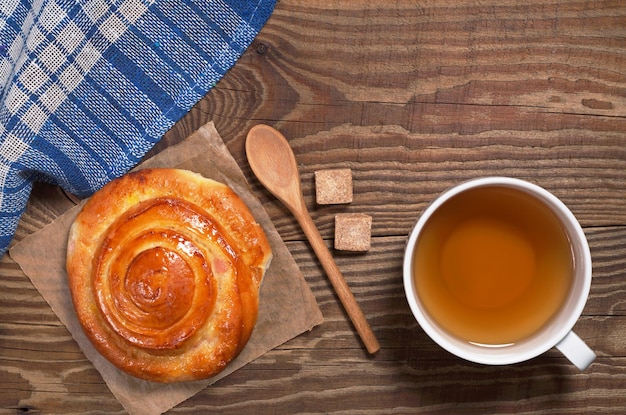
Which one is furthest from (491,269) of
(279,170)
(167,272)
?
(167,272)

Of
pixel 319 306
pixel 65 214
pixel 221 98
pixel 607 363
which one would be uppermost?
pixel 221 98

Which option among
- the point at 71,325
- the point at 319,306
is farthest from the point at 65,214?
the point at 319,306

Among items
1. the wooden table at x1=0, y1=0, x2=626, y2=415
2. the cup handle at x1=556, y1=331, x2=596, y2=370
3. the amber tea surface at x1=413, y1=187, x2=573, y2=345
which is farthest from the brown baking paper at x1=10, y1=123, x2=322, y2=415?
the cup handle at x1=556, y1=331, x2=596, y2=370

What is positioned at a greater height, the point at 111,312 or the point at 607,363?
the point at 111,312

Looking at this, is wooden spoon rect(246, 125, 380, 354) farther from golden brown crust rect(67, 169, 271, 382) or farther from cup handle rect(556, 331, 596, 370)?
cup handle rect(556, 331, 596, 370)

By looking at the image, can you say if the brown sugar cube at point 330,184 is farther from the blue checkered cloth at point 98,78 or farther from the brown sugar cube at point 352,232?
the blue checkered cloth at point 98,78

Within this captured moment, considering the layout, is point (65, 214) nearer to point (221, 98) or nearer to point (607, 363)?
point (221, 98)
